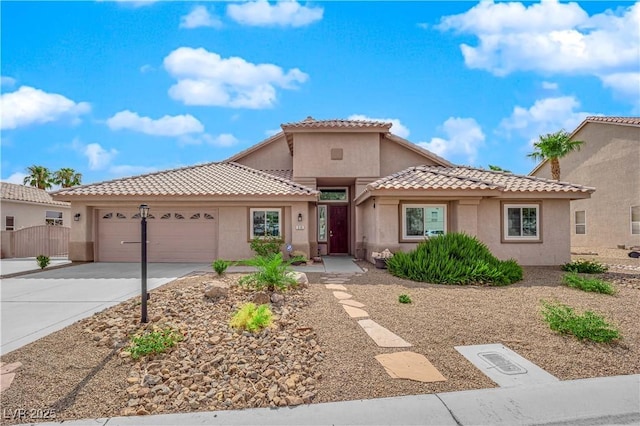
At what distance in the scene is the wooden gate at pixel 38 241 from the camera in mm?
19656

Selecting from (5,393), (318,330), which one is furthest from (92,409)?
(318,330)

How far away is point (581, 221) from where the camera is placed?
22875 mm

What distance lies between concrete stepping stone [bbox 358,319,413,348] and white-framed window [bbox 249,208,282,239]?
934 cm

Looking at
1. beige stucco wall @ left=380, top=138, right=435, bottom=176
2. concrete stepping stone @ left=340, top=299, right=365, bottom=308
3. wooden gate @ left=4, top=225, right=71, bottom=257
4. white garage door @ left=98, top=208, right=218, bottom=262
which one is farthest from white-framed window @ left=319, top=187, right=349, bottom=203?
wooden gate @ left=4, top=225, right=71, bottom=257

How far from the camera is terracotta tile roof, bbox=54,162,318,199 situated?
47.9 feet

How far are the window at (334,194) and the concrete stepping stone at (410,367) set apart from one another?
46.1 ft

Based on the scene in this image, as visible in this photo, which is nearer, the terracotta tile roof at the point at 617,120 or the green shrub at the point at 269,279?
the green shrub at the point at 269,279

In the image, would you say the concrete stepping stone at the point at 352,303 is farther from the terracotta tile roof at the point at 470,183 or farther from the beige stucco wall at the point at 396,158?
the beige stucco wall at the point at 396,158

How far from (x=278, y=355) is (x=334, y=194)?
47.5 feet

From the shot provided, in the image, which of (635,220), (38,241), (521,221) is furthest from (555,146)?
(38,241)

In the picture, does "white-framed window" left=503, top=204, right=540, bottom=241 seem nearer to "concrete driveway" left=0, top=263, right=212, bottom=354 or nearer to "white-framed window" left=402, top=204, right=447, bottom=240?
"white-framed window" left=402, top=204, right=447, bottom=240

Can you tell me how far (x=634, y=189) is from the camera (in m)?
18.9

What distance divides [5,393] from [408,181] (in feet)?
40.5

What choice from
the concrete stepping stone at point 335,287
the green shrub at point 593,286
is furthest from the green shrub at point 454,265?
the concrete stepping stone at point 335,287
